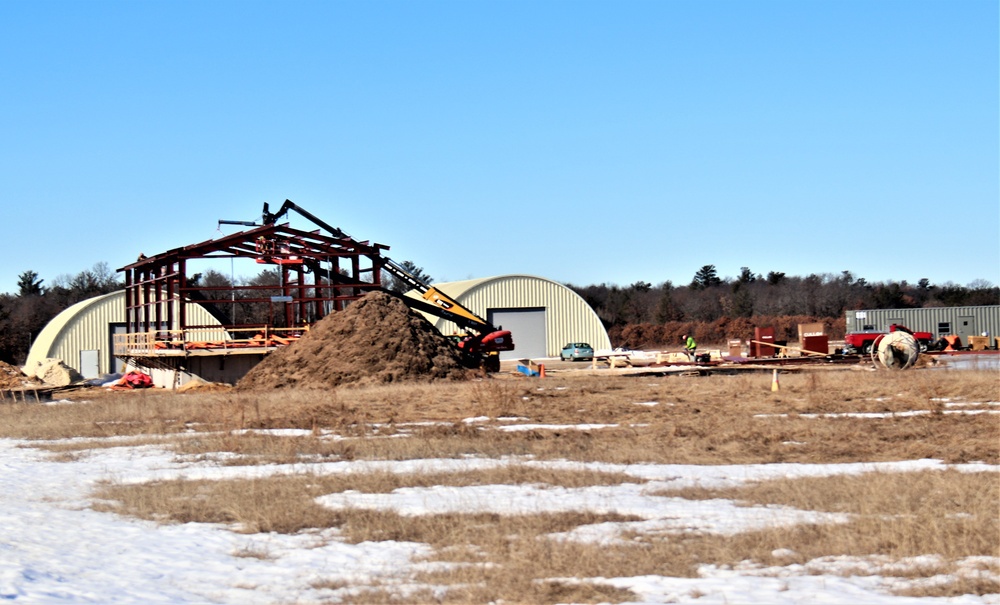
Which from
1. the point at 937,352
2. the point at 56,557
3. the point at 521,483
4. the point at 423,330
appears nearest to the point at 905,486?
the point at 521,483

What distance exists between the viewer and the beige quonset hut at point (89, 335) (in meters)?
56.2

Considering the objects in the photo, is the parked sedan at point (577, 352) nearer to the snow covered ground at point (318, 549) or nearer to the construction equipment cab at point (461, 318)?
the construction equipment cab at point (461, 318)

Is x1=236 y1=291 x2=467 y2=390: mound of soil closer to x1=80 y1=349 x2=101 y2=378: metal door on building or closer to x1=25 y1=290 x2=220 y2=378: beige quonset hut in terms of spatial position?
x1=25 y1=290 x2=220 y2=378: beige quonset hut

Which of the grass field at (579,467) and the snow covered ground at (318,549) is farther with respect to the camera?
the grass field at (579,467)

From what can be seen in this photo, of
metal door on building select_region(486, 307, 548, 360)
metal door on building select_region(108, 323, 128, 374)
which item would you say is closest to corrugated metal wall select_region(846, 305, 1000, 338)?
metal door on building select_region(486, 307, 548, 360)

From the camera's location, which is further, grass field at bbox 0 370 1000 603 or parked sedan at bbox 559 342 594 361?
parked sedan at bbox 559 342 594 361

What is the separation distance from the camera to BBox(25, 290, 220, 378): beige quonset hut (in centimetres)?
5622

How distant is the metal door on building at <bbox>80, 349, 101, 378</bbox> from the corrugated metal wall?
145ft

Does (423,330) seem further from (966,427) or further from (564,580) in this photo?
(564,580)

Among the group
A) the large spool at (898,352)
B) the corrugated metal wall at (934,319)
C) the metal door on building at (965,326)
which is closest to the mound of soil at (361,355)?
the large spool at (898,352)

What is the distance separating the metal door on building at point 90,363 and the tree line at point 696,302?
2082 centimetres

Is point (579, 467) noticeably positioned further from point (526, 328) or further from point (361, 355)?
point (526, 328)

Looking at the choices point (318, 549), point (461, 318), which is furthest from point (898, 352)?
point (318, 549)

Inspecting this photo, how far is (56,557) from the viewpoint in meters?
9.37
